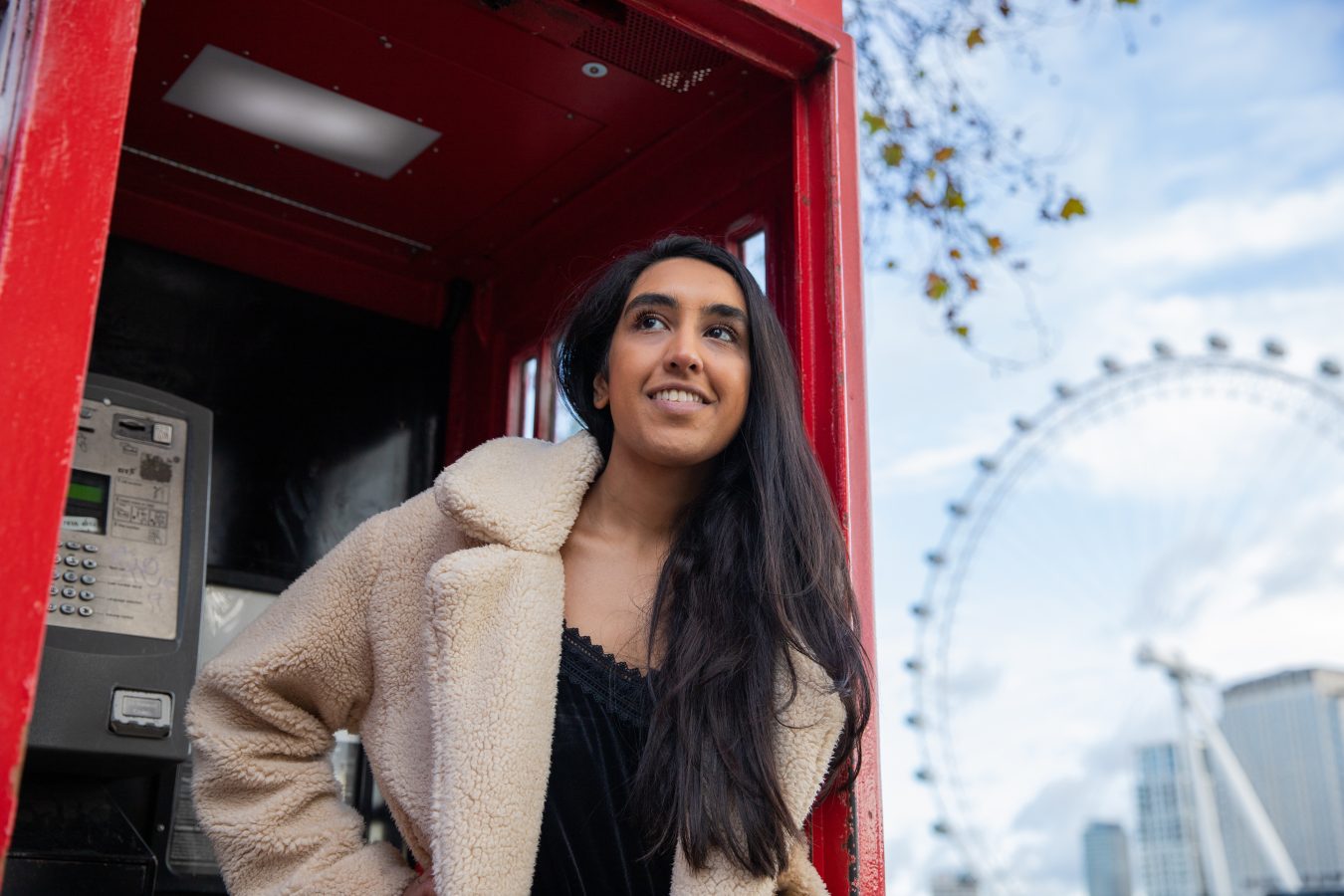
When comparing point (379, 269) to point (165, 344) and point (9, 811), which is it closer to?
point (165, 344)

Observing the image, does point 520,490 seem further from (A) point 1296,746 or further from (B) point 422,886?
(A) point 1296,746

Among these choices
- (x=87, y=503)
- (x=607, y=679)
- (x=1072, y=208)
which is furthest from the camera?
(x=1072, y=208)

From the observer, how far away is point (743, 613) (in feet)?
5.93

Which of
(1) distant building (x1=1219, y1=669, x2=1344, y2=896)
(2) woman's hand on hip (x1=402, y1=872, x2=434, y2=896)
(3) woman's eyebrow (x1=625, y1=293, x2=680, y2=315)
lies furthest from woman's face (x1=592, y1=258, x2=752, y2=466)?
(1) distant building (x1=1219, y1=669, x2=1344, y2=896)

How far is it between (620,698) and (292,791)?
45 cm

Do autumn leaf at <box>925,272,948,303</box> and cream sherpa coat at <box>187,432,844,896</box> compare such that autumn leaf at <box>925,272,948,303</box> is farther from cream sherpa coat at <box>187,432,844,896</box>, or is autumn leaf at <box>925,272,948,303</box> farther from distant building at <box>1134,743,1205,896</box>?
distant building at <box>1134,743,1205,896</box>

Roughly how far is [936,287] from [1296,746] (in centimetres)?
4242

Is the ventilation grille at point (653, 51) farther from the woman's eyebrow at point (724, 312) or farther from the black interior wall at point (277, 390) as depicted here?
the black interior wall at point (277, 390)

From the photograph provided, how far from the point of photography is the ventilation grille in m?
2.19

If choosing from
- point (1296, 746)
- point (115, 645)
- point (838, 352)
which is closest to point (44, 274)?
point (115, 645)

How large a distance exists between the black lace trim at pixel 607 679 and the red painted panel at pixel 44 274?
2.49ft

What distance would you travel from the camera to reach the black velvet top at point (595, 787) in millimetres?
1686

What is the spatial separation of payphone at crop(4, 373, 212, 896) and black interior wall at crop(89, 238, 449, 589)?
478 mm

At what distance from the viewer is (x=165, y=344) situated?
2.61m
